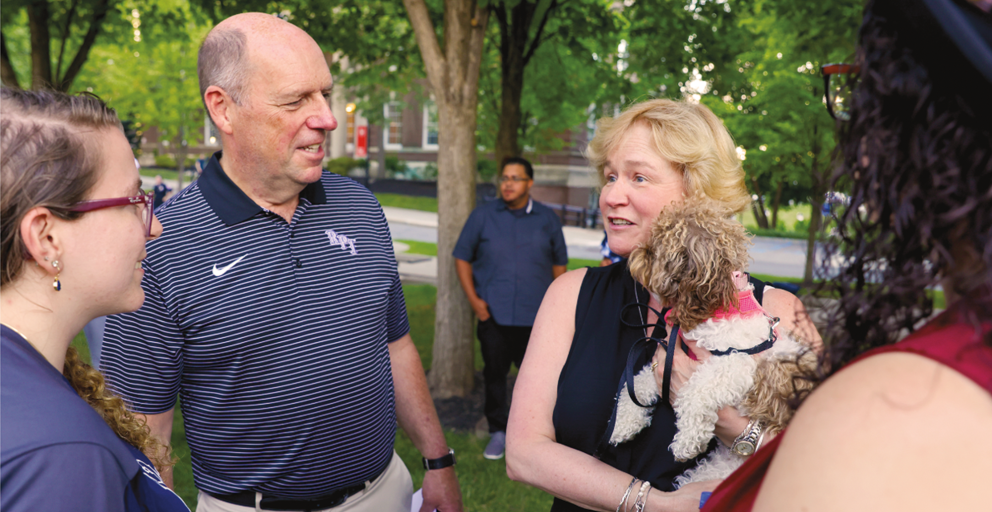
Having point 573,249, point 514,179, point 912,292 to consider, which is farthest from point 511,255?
point 573,249

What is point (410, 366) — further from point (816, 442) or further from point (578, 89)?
point (578, 89)

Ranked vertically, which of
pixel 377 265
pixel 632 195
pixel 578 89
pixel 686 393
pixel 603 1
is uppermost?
pixel 603 1

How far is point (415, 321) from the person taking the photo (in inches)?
395

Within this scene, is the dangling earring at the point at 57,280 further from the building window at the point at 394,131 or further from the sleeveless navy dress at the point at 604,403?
the building window at the point at 394,131

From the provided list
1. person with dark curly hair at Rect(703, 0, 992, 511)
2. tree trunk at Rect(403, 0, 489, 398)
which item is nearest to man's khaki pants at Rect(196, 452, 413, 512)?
person with dark curly hair at Rect(703, 0, 992, 511)

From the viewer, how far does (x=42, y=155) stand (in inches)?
51.1

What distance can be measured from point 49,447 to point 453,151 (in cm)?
555

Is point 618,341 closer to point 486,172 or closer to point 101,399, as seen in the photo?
point 101,399

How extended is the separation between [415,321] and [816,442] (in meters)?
9.36

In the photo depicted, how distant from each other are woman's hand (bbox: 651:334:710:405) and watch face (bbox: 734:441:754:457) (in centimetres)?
22

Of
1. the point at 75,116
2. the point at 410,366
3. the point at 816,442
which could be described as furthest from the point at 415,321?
the point at 816,442

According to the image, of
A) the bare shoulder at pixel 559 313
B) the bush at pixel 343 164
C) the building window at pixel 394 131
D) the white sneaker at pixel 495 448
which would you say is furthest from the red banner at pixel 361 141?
the bare shoulder at pixel 559 313

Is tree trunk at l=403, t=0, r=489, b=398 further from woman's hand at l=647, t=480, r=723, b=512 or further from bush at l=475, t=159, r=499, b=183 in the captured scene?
bush at l=475, t=159, r=499, b=183

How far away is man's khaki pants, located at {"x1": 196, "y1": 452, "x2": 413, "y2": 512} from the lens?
2.38m
